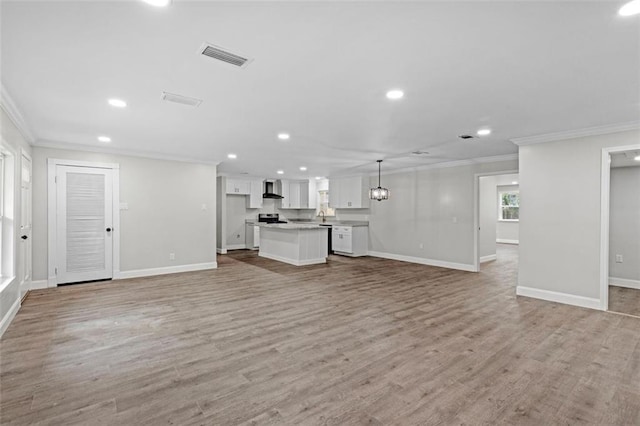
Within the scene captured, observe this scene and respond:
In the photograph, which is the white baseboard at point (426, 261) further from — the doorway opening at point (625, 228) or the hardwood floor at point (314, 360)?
the doorway opening at point (625, 228)

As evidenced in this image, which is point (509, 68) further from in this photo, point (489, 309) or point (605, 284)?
point (605, 284)

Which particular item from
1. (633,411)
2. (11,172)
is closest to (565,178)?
Answer: (633,411)

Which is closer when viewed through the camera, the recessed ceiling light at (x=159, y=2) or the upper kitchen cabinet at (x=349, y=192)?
the recessed ceiling light at (x=159, y=2)

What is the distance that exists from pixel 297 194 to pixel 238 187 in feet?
7.11

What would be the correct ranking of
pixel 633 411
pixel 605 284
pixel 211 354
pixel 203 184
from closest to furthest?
pixel 633 411 → pixel 211 354 → pixel 605 284 → pixel 203 184

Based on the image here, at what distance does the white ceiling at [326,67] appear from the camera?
1779mm

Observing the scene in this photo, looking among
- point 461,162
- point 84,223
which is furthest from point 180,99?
point 461,162

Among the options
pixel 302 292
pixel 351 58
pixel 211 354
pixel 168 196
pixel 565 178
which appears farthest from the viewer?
pixel 168 196

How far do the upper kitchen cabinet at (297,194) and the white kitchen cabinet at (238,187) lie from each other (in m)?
1.24

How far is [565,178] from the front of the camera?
14.2 feet

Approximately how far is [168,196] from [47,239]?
1983 mm

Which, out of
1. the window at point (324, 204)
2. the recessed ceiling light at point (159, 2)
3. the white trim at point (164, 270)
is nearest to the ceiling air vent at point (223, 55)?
the recessed ceiling light at point (159, 2)

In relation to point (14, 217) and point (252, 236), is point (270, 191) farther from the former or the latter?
point (14, 217)

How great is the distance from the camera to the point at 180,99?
3.11 m
